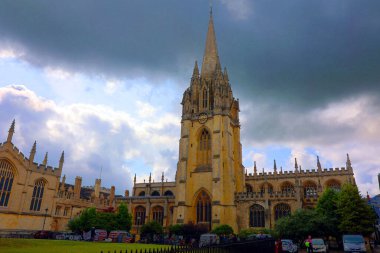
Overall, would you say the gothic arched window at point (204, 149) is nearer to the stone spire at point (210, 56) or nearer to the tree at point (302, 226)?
the stone spire at point (210, 56)

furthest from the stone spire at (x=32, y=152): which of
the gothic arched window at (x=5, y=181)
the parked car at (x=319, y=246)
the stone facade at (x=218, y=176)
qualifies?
the parked car at (x=319, y=246)

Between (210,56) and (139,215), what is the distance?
35.6 metres

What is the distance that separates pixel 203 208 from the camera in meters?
49.1

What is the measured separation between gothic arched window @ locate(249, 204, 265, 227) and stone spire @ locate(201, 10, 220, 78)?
2645cm

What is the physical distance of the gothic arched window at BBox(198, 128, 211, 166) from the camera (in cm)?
5220

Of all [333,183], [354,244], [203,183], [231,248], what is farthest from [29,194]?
[333,183]

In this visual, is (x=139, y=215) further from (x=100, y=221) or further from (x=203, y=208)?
(x=100, y=221)

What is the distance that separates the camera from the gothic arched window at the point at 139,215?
59688 millimetres

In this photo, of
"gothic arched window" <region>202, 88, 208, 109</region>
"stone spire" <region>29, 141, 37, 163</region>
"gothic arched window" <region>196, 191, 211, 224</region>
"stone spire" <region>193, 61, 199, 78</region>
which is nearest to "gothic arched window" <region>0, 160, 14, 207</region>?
"stone spire" <region>29, 141, 37, 163</region>

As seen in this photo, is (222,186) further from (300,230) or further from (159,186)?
(159,186)

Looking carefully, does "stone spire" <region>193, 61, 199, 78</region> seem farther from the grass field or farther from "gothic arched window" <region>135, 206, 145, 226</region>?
the grass field

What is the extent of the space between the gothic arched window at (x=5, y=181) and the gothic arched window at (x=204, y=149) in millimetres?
29473

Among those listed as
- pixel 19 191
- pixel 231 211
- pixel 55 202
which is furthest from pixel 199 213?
pixel 19 191

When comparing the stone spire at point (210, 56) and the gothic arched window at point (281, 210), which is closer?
the gothic arched window at point (281, 210)
